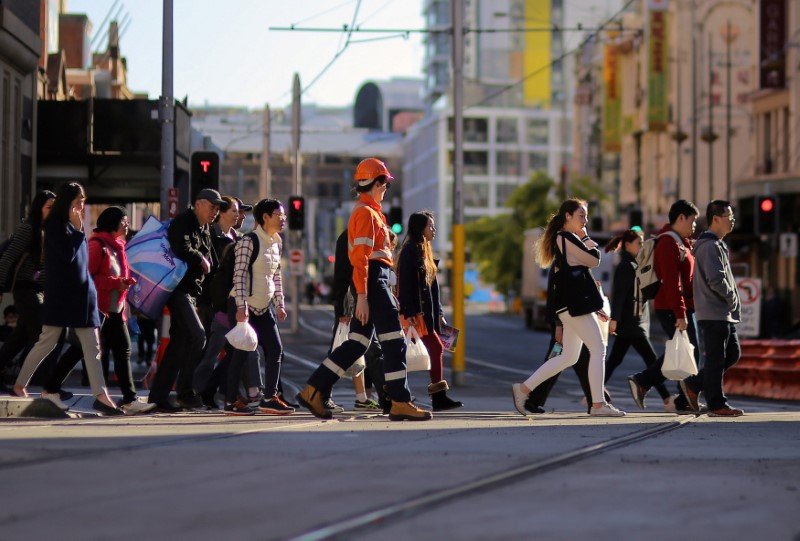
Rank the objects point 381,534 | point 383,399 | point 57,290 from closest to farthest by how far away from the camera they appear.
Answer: point 381,534
point 57,290
point 383,399

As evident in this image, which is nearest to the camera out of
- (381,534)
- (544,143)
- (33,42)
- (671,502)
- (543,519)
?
(381,534)

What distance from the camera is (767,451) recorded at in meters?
10.9

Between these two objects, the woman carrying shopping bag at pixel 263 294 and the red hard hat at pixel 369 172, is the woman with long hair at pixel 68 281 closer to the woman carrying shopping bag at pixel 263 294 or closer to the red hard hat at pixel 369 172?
the woman carrying shopping bag at pixel 263 294

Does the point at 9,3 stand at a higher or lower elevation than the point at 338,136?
lower

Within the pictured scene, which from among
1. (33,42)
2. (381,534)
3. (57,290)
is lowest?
(381,534)

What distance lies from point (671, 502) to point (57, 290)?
6.45 m

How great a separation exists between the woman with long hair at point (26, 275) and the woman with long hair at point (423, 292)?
9.41 feet

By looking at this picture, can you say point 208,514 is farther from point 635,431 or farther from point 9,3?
point 9,3

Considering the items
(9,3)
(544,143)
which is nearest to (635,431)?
(9,3)

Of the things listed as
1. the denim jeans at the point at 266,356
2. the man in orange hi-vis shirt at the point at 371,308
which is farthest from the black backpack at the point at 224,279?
the man in orange hi-vis shirt at the point at 371,308

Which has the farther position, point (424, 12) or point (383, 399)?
point (424, 12)

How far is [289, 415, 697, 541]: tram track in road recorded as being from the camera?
7.11m

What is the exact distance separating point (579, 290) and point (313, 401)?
7.79ft

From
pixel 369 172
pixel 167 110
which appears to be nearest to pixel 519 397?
pixel 369 172
